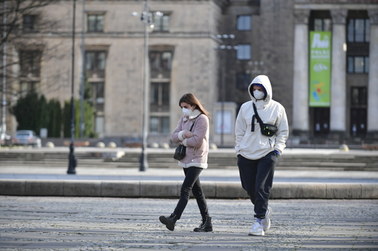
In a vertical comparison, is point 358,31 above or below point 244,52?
above

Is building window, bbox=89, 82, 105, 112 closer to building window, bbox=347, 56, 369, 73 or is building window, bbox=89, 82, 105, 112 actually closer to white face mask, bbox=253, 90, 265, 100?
building window, bbox=347, 56, 369, 73

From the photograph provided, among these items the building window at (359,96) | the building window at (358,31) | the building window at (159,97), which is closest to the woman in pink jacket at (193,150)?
the building window at (159,97)

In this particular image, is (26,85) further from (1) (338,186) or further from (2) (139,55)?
(1) (338,186)

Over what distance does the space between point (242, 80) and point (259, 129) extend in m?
91.3

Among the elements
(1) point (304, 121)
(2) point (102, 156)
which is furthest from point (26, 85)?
(2) point (102, 156)

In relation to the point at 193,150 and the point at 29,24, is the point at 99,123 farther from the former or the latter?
the point at 193,150

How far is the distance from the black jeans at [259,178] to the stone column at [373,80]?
288 feet

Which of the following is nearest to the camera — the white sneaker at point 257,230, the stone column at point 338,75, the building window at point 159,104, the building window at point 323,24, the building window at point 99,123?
the white sneaker at point 257,230

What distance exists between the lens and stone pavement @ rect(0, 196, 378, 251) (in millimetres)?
14359

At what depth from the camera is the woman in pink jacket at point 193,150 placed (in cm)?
1630

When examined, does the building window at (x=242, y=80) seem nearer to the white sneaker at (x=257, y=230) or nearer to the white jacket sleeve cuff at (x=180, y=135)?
the white jacket sleeve cuff at (x=180, y=135)

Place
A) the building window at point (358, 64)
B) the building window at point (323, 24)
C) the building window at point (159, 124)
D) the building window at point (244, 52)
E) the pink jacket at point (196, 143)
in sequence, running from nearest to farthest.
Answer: the pink jacket at point (196, 143), the building window at point (159, 124), the building window at point (244, 52), the building window at point (358, 64), the building window at point (323, 24)

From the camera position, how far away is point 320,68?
95750 millimetres

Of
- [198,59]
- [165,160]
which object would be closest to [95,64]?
[198,59]
